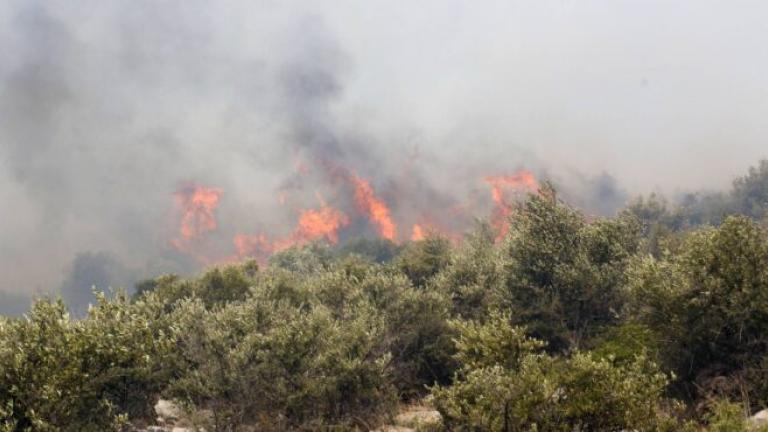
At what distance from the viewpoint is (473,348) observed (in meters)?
29.9

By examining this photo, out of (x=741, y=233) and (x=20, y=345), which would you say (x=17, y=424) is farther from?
(x=741, y=233)

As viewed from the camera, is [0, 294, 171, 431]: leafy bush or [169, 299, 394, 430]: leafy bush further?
[169, 299, 394, 430]: leafy bush

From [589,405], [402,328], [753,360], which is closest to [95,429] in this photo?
[589,405]

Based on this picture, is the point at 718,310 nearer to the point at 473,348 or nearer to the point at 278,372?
the point at 473,348

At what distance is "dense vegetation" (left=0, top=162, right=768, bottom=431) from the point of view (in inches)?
962

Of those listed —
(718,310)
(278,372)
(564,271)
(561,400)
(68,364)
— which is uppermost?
(564,271)

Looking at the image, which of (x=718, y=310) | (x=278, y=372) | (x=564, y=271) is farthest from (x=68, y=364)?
(x=564, y=271)

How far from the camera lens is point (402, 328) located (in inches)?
2119

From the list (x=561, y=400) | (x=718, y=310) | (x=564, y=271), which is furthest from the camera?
(x=564, y=271)

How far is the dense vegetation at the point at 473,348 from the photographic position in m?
24.4

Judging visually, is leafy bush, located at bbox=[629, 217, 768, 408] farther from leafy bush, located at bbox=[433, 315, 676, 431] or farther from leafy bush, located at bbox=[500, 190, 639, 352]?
leafy bush, located at bbox=[500, 190, 639, 352]

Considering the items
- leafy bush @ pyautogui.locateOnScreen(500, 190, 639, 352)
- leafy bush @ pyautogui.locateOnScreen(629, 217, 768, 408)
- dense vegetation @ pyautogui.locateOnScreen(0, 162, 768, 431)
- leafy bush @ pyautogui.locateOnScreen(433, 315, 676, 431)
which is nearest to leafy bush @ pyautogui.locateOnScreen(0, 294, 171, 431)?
dense vegetation @ pyautogui.locateOnScreen(0, 162, 768, 431)

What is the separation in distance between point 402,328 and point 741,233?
30.0 metres

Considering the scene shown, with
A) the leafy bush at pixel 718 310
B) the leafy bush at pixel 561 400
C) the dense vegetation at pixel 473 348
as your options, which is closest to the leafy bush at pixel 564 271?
the dense vegetation at pixel 473 348
